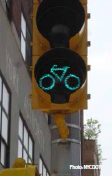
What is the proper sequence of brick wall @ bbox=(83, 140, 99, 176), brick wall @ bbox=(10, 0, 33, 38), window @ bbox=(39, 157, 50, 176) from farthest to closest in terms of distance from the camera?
brick wall @ bbox=(83, 140, 99, 176) < window @ bbox=(39, 157, 50, 176) < brick wall @ bbox=(10, 0, 33, 38)

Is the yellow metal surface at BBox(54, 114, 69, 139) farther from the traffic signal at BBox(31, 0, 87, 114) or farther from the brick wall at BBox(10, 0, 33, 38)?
the brick wall at BBox(10, 0, 33, 38)

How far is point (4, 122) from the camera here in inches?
830

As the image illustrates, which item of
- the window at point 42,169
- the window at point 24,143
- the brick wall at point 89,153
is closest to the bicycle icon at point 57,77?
the window at point 24,143

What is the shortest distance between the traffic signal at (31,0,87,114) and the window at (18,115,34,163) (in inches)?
683

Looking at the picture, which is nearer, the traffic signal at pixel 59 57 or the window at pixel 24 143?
the traffic signal at pixel 59 57

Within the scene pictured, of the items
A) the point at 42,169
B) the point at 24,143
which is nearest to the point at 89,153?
the point at 42,169

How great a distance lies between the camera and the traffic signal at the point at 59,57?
646 cm

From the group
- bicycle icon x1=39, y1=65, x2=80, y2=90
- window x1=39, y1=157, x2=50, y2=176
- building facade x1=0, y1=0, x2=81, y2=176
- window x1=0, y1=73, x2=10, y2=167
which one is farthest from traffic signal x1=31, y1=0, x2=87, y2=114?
window x1=39, y1=157, x2=50, y2=176

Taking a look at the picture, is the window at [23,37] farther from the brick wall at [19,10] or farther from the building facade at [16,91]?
the brick wall at [19,10]

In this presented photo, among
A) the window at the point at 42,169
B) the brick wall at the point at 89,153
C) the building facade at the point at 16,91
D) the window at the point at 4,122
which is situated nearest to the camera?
the window at the point at 4,122

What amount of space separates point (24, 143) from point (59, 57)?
18913 millimetres

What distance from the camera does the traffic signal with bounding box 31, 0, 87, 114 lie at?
646cm

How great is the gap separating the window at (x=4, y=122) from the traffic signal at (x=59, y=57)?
45.2ft

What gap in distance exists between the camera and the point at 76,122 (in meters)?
7.76
